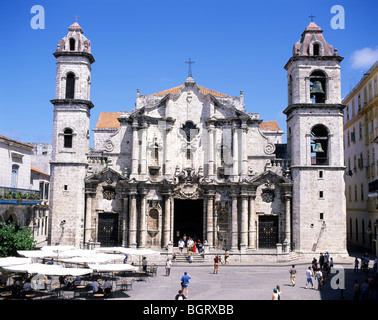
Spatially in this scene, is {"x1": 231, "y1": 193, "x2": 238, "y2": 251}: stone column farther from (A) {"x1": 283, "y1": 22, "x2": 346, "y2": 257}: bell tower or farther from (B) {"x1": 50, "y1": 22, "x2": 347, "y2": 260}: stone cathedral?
(A) {"x1": 283, "y1": 22, "x2": 346, "y2": 257}: bell tower

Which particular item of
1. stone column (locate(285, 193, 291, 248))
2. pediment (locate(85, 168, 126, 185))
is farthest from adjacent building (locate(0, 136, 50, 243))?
stone column (locate(285, 193, 291, 248))

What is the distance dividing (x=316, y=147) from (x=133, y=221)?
56.9 feet

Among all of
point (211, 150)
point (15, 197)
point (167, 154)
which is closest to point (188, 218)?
point (167, 154)

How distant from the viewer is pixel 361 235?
4600 centimetres

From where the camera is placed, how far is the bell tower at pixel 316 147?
37031 mm

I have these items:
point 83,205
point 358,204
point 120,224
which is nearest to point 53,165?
point 83,205

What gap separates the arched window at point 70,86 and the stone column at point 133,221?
33.8 ft

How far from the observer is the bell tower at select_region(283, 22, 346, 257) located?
37031mm

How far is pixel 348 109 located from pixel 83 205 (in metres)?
32.8

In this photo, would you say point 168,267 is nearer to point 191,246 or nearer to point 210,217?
point 191,246

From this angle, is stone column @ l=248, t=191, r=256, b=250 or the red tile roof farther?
the red tile roof
